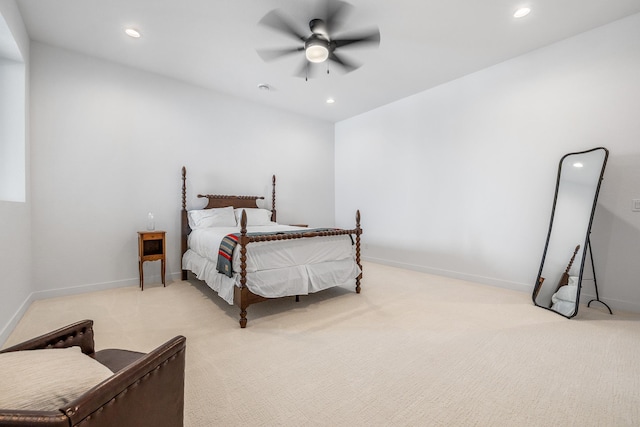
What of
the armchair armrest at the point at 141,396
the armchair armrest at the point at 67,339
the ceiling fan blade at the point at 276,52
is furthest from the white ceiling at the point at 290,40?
the armchair armrest at the point at 141,396

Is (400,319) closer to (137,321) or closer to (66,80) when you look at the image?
(137,321)

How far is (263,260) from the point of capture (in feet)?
9.15

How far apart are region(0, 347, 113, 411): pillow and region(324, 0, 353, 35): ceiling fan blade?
3034 millimetres

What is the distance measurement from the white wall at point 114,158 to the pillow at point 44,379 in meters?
3.47

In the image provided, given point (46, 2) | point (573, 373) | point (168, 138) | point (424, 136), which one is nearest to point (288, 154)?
point (168, 138)

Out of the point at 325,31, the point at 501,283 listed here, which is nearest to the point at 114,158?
the point at 325,31

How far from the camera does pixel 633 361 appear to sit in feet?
6.55

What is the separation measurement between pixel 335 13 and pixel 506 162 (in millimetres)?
2874

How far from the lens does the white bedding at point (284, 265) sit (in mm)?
2742

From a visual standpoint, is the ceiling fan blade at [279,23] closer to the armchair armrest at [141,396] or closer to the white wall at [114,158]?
the white wall at [114,158]

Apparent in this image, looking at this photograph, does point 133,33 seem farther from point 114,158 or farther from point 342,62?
point 342,62

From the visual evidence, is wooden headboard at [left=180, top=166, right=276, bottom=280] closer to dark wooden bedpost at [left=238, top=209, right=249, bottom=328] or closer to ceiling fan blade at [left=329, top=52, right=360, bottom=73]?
dark wooden bedpost at [left=238, top=209, right=249, bottom=328]

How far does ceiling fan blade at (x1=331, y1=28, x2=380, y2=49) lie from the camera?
2.62m

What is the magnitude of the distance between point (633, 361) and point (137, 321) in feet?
13.2
